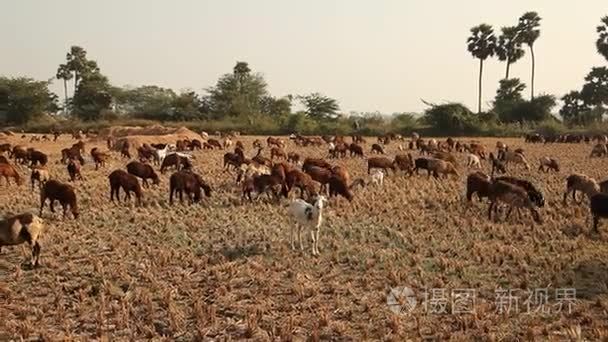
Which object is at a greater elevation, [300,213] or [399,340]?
[300,213]

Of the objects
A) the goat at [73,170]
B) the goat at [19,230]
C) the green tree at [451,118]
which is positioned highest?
the green tree at [451,118]

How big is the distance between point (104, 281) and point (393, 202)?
10.9 meters

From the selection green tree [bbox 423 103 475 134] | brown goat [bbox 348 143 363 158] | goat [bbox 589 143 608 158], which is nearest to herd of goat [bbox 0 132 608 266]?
brown goat [bbox 348 143 363 158]

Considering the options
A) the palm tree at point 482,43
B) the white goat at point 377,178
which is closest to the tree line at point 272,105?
the palm tree at point 482,43

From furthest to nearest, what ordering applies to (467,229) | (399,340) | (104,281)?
1. (467,229)
2. (104,281)
3. (399,340)

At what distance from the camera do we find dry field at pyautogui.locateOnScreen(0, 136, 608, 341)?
30.2 feet

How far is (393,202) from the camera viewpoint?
19688 mm

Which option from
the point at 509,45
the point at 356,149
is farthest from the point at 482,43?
the point at 356,149

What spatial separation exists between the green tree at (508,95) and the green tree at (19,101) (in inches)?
2279

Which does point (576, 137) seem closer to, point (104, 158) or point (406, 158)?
point (406, 158)

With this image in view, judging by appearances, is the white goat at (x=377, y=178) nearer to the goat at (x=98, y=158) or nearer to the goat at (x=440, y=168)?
the goat at (x=440, y=168)

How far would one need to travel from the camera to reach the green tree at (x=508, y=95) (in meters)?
78.2

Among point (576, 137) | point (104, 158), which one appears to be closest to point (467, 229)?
point (104, 158)

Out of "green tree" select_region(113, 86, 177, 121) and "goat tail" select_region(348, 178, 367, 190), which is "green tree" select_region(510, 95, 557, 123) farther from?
"goat tail" select_region(348, 178, 367, 190)
